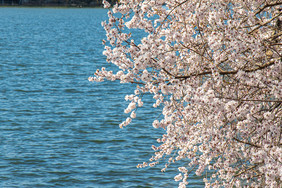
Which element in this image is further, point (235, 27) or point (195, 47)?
point (195, 47)

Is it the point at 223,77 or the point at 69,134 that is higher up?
the point at 223,77

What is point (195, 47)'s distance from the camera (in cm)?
942

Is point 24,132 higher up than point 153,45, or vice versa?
point 153,45

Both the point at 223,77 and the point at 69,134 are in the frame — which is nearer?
the point at 223,77

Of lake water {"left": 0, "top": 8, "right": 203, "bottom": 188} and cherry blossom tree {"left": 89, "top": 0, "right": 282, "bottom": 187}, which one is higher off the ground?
cherry blossom tree {"left": 89, "top": 0, "right": 282, "bottom": 187}

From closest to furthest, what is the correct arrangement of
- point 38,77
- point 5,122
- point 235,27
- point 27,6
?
point 235,27 < point 5,122 < point 38,77 < point 27,6

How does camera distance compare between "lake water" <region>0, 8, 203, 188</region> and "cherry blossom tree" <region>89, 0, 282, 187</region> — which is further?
"lake water" <region>0, 8, 203, 188</region>

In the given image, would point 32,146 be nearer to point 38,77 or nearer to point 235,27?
point 235,27

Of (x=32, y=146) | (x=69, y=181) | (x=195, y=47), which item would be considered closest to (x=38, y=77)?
(x=32, y=146)

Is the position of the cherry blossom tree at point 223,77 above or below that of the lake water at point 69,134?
above

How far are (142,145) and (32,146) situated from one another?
4.54 meters

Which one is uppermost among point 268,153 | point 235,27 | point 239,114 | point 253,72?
point 235,27

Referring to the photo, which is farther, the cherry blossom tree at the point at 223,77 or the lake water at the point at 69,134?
the lake water at the point at 69,134

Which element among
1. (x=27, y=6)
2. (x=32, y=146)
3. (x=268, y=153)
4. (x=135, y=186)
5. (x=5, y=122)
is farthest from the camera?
(x=27, y=6)
